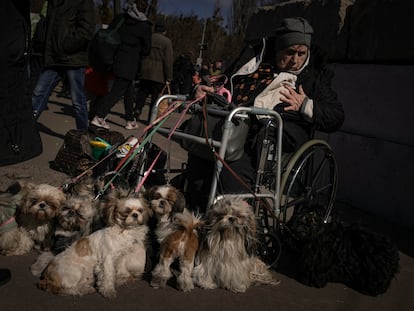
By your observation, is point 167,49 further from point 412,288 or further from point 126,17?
point 412,288

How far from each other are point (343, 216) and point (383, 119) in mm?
1296

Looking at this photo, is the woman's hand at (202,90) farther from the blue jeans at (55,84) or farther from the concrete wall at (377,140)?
the blue jeans at (55,84)

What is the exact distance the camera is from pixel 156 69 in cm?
917

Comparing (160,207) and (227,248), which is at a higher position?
(160,207)

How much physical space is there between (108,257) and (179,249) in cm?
47

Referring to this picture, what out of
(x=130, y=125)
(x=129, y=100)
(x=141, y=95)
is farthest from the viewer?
(x=141, y=95)

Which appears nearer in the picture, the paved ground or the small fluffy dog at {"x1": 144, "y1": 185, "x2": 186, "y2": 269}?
the paved ground

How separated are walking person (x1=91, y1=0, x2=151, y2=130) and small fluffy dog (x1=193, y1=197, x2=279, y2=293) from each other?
470 centimetres

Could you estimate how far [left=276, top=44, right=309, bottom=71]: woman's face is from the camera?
3.90 m

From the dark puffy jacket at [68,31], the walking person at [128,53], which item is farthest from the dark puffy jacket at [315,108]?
the walking person at [128,53]

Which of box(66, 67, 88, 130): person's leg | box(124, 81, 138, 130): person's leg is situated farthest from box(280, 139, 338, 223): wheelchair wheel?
box(124, 81, 138, 130): person's leg

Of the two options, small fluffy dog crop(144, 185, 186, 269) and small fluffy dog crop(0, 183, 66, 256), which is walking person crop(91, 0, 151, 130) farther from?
small fluffy dog crop(144, 185, 186, 269)

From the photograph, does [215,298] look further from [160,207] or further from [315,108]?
[315,108]

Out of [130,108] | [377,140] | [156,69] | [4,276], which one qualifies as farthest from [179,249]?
[156,69]
